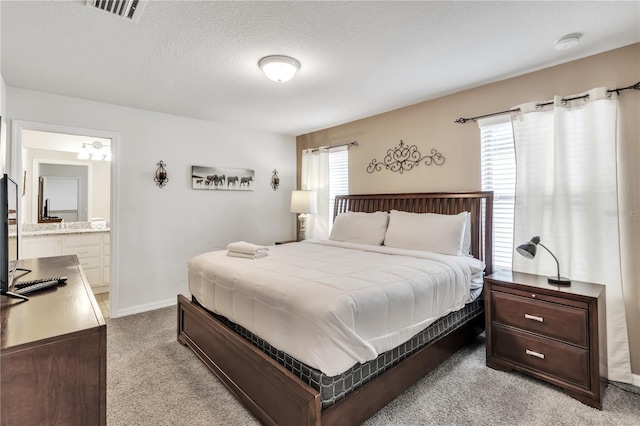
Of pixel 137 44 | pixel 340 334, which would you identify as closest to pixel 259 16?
pixel 137 44

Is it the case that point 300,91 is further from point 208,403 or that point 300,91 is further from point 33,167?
point 33,167

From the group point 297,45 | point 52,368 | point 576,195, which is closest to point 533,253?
point 576,195

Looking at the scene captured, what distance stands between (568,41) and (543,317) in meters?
1.96

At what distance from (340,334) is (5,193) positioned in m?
1.78

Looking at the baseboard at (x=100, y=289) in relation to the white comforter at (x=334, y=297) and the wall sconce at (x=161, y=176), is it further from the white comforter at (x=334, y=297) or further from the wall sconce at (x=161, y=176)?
the white comforter at (x=334, y=297)

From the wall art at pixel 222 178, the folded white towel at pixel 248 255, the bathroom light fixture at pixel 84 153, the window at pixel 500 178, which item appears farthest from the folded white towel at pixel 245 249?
the bathroom light fixture at pixel 84 153

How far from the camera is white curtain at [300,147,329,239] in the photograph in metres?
4.70

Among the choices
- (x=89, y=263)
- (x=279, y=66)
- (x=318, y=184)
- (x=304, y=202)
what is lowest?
(x=89, y=263)

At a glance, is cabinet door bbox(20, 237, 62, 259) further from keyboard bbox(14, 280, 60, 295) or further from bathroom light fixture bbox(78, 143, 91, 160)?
keyboard bbox(14, 280, 60, 295)

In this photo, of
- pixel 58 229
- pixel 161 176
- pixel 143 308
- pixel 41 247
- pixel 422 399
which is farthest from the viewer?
pixel 58 229

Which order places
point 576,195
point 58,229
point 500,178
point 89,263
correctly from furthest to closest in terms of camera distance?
point 58,229 → point 89,263 → point 500,178 → point 576,195

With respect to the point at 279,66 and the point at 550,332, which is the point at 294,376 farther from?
the point at 279,66

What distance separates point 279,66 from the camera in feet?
7.93

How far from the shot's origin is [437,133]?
3408 millimetres
